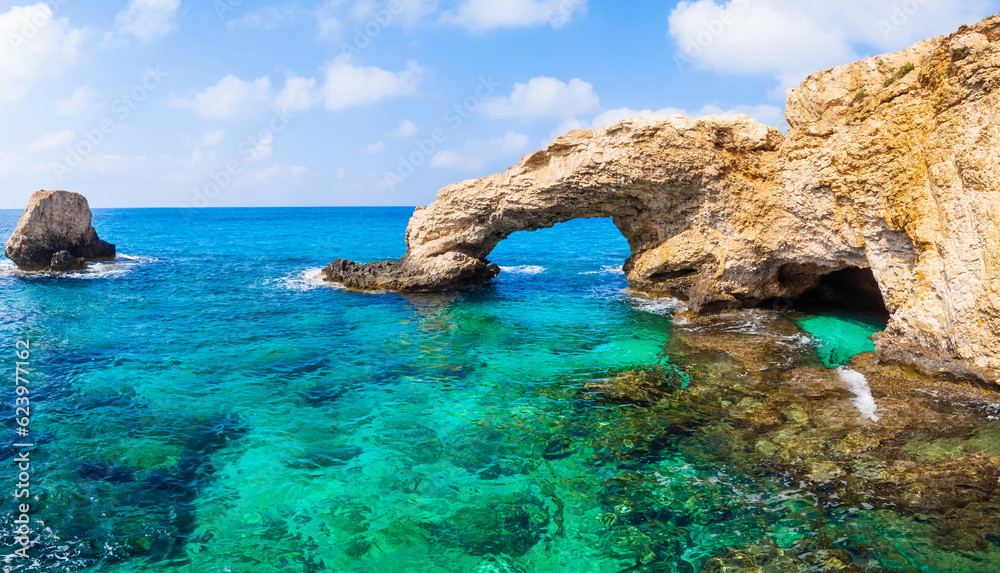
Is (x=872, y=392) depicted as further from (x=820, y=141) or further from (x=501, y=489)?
(x=501, y=489)

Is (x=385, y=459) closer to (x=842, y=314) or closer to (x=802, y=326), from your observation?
(x=802, y=326)

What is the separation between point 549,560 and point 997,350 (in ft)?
35.2

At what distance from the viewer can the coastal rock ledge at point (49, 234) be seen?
101 ft

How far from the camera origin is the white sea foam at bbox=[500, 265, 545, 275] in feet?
111

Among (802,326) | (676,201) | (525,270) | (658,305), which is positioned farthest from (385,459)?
(525,270)

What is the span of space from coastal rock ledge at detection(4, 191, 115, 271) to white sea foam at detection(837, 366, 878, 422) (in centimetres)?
3885

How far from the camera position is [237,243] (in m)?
56.0

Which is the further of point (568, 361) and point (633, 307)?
point (633, 307)

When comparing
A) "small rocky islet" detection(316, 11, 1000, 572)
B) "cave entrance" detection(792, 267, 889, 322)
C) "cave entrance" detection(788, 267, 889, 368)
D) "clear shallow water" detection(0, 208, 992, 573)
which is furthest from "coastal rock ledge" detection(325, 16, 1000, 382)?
"clear shallow water" detection(0, 208, 992, 573)

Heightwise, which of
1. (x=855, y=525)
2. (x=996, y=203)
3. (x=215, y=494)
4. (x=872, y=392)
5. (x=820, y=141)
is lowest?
(x=215, y=494)

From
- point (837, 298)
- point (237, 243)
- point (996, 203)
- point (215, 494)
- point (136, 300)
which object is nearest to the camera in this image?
point (215, 494)

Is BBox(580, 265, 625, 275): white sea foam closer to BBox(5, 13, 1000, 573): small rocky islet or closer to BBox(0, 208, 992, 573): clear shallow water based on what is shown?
BBox(5, 13, 1000, 573): small rocky islet

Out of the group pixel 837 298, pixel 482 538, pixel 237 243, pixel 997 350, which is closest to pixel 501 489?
pixel 482 538

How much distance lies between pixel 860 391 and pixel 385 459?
10.8 m
